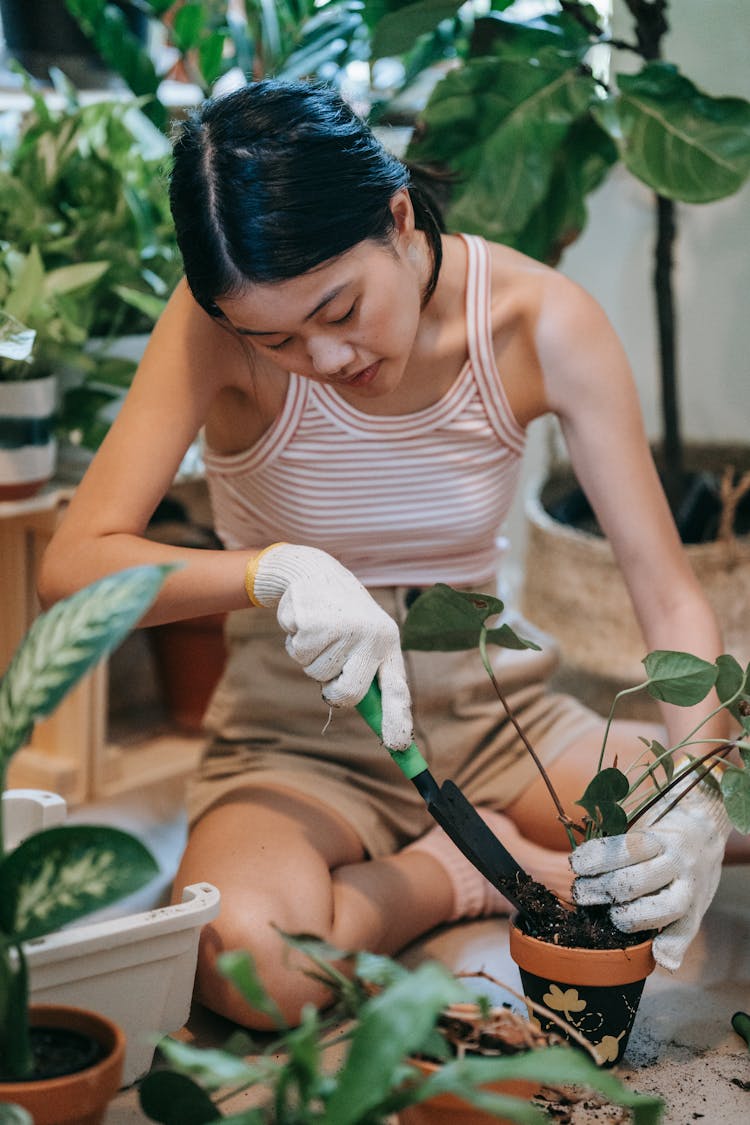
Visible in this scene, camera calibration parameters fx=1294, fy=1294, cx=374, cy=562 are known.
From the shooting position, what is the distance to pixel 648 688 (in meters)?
1.06

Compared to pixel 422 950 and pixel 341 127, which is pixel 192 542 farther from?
pixel 341 127

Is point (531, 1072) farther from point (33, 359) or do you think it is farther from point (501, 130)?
point (501, 130)

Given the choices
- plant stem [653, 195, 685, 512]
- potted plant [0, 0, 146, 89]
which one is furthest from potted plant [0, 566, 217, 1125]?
potted plant [0, 0, 146, 89]

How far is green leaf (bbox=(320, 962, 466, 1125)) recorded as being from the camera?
644mm

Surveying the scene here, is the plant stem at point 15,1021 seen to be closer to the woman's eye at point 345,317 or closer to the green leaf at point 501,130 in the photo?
the woman's eye at point 345,317

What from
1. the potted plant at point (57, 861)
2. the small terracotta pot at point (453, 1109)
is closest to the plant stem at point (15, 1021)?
the potted plant at point (57, 861)

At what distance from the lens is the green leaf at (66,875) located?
0.75 metres

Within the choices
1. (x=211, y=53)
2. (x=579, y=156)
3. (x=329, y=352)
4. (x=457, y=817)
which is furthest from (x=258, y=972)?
(x=211, y=53)

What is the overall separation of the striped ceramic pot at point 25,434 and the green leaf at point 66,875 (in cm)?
88

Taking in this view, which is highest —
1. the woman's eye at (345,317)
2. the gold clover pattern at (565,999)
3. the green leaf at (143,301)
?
the woman's eye at (345,317)

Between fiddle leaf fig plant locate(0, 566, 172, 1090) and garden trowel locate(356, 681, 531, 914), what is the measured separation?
0.39 metres

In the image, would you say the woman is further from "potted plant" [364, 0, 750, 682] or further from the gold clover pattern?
"potted plant" [364, 0, 750, 682]

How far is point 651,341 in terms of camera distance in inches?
101

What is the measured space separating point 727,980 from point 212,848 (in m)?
0.54
